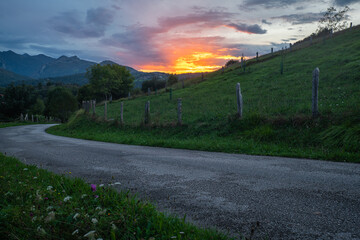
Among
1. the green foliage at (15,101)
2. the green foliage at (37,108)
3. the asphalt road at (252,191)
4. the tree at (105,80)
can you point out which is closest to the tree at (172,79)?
the tree at (105,80)

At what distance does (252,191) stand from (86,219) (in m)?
2.62

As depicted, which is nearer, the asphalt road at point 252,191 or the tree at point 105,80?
the asphalt road at point 252,191

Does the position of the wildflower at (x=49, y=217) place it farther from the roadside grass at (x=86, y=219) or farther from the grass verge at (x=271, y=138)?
the grass verge at (x=271, y=138)

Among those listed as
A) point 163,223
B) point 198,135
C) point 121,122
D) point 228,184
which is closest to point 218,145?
point 198,135

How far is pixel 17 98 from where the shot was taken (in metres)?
76.0

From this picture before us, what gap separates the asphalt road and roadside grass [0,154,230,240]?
1.56ft

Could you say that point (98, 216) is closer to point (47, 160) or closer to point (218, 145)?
point (47, 160)

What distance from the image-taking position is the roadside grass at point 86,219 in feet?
7.83

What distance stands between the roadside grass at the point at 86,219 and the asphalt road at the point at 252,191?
0.48 metres

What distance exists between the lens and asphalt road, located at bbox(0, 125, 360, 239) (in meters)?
2.72

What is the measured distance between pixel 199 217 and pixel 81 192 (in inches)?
74.6

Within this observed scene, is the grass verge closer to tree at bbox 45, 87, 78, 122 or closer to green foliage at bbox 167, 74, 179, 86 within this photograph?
green foliage at bbox 167, 74, 179, 86

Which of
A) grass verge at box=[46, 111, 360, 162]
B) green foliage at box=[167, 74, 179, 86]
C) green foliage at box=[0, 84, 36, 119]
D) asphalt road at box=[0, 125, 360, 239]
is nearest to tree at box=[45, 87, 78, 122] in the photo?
green foliage at box=[0, 84, 36, 119]

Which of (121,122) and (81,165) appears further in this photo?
(121,122)
